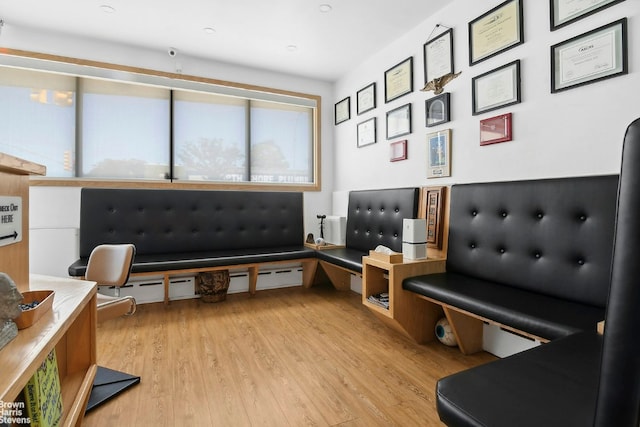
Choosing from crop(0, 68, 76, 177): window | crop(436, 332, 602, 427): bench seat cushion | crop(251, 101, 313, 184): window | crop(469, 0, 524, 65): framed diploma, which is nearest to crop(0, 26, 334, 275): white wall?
crop(0, 68, 76, 177): window

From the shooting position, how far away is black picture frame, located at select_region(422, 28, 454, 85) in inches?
103

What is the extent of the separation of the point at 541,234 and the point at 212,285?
285 cm

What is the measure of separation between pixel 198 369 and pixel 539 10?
9.83ft

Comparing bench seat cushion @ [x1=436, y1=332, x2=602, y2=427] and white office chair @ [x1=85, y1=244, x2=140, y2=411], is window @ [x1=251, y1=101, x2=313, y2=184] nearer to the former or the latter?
white office chair @ [x1=85, y1=244, x2=140, y2=411]

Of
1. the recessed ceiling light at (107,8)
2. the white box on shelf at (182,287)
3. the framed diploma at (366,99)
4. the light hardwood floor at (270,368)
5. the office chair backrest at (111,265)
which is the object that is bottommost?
the light hardwood floor at (270,368)

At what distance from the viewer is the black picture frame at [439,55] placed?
261 centimetres

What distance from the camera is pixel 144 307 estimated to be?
320 centimetres

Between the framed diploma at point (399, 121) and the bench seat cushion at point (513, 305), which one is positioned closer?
the bench seat cushion at point (513, 305)

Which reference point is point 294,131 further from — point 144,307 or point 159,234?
point 144,307

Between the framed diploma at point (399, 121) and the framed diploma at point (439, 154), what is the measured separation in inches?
12.6

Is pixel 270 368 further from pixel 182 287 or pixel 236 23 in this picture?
pixel 236 23

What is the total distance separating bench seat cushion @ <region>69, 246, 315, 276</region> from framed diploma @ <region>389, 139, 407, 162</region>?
1292 millimetres

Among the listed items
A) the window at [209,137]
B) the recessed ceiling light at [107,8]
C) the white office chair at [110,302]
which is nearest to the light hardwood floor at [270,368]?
the white office chair at [110,302]

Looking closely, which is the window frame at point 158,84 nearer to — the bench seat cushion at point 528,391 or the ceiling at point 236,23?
the ceiling at point 236,23
